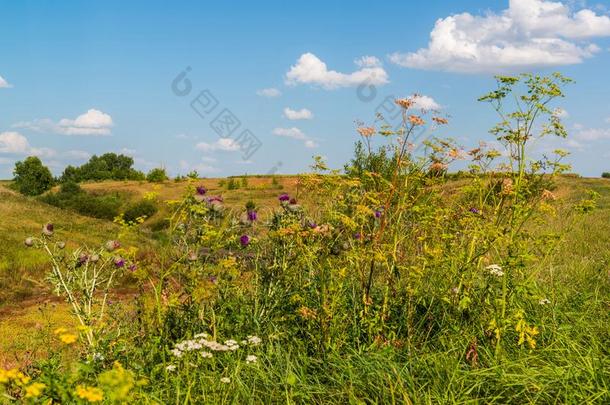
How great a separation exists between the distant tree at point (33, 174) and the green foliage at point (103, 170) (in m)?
5.15

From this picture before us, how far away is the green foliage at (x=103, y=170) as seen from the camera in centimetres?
6044

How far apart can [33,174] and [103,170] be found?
15.1 m

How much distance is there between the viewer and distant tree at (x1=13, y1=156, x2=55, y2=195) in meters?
55.3

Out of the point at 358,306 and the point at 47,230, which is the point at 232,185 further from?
the point at 358,306

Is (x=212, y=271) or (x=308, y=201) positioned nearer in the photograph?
(x=212, y=271)

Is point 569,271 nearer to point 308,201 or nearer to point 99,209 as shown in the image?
point 308,201

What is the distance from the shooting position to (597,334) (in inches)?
181

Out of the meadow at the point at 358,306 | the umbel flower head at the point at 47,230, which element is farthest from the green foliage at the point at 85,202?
the meadow at the point at 358,306

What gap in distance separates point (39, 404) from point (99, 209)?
28772 mm

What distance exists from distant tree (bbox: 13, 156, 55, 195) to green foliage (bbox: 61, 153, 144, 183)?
5.15 meters

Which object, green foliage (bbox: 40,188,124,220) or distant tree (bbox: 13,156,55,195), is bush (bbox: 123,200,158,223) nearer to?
green foliage (bbox: 40,188,124,220)

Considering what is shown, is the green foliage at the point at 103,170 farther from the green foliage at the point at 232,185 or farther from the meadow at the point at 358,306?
the meadow at the point at 358,306

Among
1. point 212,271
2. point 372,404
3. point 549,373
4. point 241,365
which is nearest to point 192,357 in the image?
point 241,365

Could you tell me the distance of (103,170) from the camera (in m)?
70.9
